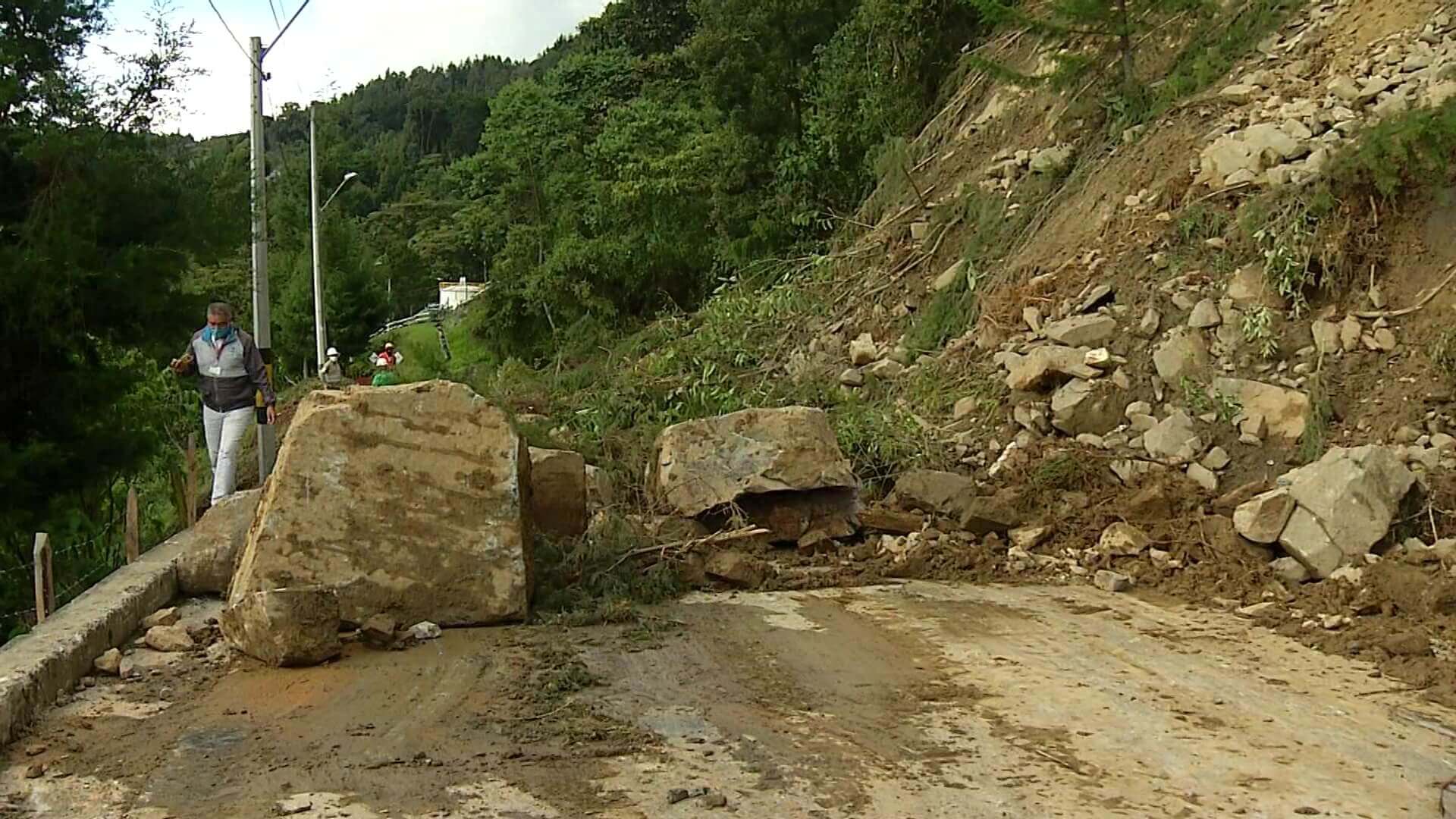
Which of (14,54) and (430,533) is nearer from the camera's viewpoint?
(430,533)

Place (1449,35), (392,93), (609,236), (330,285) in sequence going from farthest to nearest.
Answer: (392,93), (330,285), (609,236), (1449,35)

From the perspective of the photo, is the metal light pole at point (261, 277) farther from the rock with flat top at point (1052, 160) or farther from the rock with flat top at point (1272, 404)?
the rock with flat top at point (1052, 160)

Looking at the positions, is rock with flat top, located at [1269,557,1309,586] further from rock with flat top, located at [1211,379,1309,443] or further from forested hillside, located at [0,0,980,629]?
forested hillside, located at [0,0,980,629]

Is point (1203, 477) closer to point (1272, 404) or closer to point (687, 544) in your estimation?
point (1272, 404)

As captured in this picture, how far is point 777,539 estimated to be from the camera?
30.8 ft

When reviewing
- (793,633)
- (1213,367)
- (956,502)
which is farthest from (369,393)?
(1213,367)

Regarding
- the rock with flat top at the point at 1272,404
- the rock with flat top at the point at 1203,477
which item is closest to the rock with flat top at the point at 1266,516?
the rock with flat top at the point at 1203,477

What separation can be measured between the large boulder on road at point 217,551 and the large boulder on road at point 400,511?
2.78 ft

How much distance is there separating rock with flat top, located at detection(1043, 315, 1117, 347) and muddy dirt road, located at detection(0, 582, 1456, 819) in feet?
13.6

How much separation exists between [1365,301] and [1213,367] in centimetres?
116

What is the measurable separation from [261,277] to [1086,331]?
7.92 metres

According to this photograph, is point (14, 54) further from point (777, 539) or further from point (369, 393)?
point (777, 539)

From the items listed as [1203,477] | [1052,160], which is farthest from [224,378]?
[1052,160]

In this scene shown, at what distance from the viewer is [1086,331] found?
11172mm
